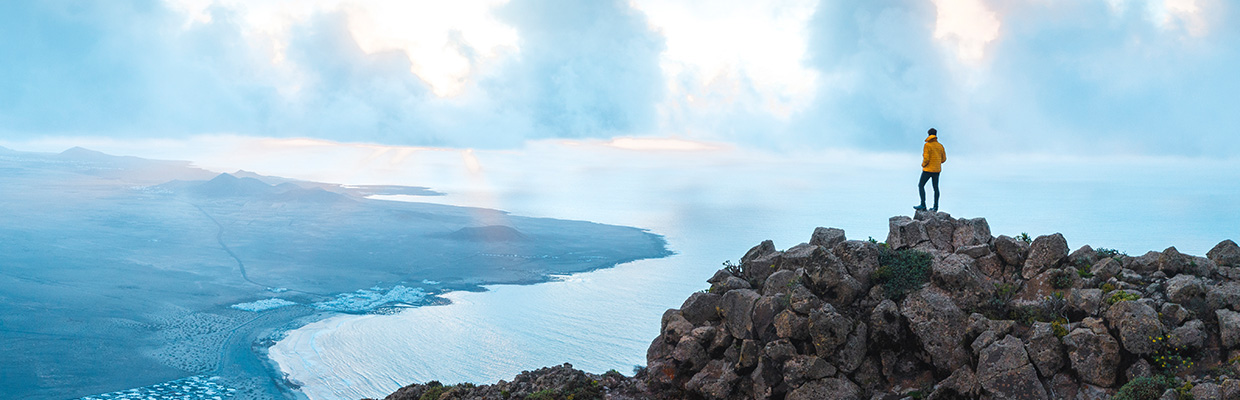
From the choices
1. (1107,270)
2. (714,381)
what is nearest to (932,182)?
(1107,270)

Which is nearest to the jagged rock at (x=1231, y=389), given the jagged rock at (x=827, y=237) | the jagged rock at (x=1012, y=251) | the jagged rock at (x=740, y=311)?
the jagged rock at (x=1012, y=251)

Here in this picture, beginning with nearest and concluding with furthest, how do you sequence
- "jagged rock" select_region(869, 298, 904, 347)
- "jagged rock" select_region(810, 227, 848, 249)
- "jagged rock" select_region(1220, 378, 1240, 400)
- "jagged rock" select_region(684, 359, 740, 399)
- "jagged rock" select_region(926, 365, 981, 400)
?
"jagged rock" select_region(1220, 378, 1240, 400) < "jagged rock" select_region(926, 365, 981, 400) < "jagged rock" select_region(869, 298, 904, 347) < "jagged rock" select_region(684, 359, 740, 399) < "jagged rock" select_region(810, 227, 848, 249)

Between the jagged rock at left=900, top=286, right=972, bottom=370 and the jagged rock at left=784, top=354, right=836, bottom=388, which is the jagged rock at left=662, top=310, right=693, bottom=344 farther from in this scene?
the jagged rock at left=900, top=286, right=972, bottom=370

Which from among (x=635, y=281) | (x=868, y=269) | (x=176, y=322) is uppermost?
(x=868, y=269)

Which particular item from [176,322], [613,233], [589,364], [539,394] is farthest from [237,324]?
[613,233]

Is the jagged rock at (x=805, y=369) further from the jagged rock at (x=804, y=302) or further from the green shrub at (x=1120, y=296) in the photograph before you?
the green shrub at (x=1120, y=296)

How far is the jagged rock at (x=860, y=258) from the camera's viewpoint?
2050 centimetres

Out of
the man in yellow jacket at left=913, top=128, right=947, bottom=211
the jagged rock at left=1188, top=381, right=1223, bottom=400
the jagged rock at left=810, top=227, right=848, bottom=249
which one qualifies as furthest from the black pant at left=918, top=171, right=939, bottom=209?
the jagged rock at left=1188, top=381, right=1223, bottom=400

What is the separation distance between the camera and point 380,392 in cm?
5566

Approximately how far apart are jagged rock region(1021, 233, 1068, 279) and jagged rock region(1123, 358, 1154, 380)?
3.95 m

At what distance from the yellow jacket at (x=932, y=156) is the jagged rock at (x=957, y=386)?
8.72 m

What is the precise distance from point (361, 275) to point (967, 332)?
3982 inches

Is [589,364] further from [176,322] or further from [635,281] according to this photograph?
[176,322]

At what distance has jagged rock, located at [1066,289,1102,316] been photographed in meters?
17.1
